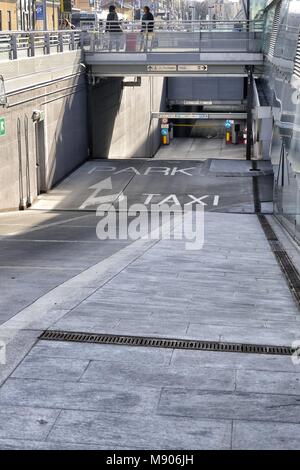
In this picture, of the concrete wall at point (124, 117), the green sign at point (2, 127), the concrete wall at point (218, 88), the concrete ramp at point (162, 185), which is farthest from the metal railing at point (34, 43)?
the concrete wall at point (218, 88)

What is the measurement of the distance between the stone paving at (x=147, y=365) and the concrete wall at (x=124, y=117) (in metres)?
23.7

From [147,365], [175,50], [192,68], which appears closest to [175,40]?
[175,50]

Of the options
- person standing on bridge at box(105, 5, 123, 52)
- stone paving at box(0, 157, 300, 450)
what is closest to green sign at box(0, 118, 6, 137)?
stone paving at box(0, 157, 300, 450)

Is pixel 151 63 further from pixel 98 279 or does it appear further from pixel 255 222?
pixel 98 279

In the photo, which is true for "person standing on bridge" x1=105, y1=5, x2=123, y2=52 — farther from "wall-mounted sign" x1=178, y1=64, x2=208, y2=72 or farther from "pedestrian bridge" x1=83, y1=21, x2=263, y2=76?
"wall-mounted sign" x1=178, y1=64, x2=208, y2=72

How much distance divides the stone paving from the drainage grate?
7.1 inches

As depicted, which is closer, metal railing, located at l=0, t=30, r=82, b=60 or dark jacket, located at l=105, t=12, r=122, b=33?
metal railing, located at l=0, t=30, r=82, b=60

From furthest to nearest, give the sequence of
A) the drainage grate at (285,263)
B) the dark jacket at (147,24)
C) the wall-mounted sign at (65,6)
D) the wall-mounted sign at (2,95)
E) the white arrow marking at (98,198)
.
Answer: the wall-mounted sign at (65,6)
the dark jacket at (147,24)
the white arrow marking at (98,198)
the wall-mounted sign at (2,95)
the drainage grate at (285,263)

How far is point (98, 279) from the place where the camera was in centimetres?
991

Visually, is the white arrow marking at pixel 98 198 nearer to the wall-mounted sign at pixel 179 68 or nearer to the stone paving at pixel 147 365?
the wall-mounted sign at pixel 179 68

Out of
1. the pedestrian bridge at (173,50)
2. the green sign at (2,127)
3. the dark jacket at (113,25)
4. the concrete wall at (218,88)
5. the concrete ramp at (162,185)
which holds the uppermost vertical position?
the dark jacket at (113,25)

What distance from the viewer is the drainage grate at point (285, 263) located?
1061 cm

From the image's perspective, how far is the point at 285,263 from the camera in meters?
13.3

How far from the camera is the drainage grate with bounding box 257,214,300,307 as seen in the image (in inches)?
418
